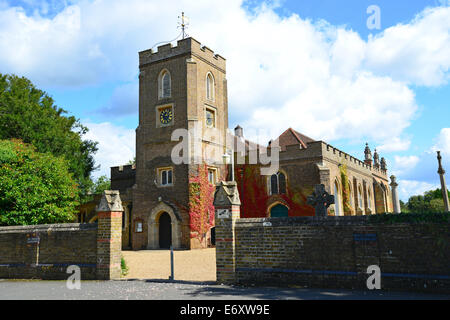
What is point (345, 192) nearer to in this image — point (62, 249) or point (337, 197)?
point (337, 197)

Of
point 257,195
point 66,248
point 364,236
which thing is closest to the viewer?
point 364,236

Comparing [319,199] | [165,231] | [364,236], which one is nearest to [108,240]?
[319,199]

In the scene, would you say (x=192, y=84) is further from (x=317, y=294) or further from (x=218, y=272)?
(x=317, y=294)

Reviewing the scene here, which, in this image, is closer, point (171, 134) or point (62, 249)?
point (62, 249)

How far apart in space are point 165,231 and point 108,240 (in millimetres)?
13722

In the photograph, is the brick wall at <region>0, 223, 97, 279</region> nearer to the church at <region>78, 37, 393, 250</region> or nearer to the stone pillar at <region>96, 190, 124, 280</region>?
the stone pillar at <region>96, 190, 124, 280</region>

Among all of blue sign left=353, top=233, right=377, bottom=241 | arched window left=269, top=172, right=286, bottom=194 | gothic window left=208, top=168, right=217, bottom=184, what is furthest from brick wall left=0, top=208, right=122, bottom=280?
arched window left=269, top=172, right=286, bottom=194

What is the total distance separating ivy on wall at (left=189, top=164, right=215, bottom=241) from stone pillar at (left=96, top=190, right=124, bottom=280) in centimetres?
1217

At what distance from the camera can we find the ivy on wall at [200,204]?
2291cm

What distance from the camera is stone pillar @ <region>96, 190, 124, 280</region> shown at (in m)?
10.4

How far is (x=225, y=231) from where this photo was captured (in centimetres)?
952

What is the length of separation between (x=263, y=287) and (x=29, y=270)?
7.85 metres

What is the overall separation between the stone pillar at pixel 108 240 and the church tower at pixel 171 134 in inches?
478

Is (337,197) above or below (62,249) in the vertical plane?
above
